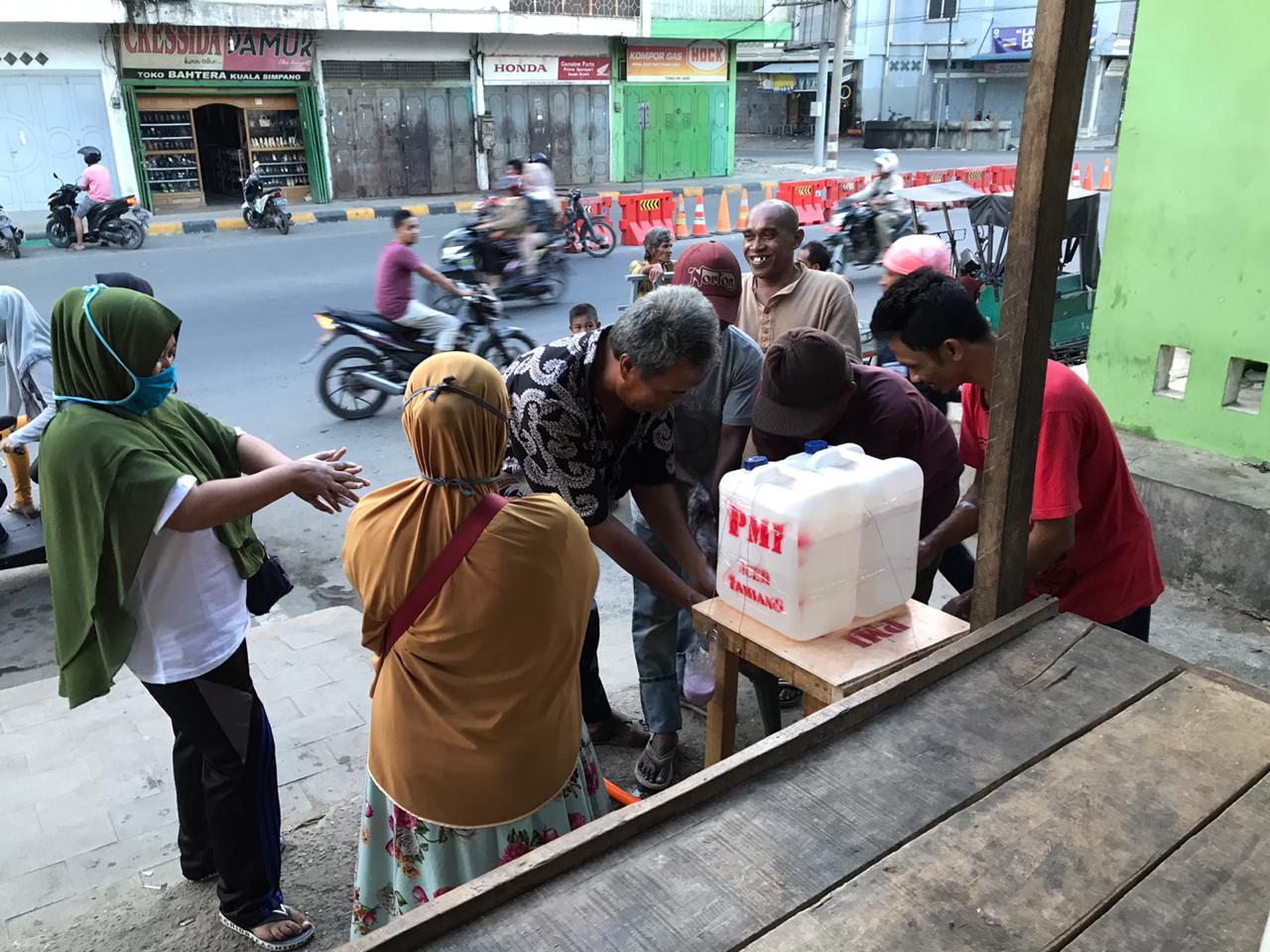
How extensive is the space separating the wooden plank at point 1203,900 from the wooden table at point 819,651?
2.51 feet

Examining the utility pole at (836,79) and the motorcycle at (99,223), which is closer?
the motorcycle at (99,223)

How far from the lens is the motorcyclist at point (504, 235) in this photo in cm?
1048

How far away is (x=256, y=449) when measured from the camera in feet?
8.05

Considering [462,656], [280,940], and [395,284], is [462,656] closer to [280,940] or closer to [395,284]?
[280,940]

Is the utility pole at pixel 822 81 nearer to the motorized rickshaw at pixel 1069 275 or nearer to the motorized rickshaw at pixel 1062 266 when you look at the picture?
the motorized rickshaw at pixel 1062 266

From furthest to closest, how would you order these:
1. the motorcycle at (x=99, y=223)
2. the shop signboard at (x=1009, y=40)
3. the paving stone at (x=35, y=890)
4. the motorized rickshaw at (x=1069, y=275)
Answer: the shop signboard at (x=1009, y=40) < the motorcycle at (x=99, y=223) < the motorized rickshaw at (x=1069, y=275) < the paving stone at (x=35, y=890)

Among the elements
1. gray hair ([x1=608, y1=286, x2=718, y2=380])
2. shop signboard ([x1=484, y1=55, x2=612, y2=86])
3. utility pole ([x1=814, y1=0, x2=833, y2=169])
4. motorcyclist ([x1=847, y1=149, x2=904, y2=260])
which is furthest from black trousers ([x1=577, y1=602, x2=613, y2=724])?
utility pole ([x1=814, y1=0, x2=833, y2=169])

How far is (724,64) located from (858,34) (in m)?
17.8

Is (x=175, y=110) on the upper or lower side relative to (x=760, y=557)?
upper

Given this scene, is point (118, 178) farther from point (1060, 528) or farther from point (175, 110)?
point (1060, 528)

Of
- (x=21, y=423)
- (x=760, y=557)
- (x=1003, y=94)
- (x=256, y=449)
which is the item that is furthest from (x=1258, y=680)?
(x=1003, y=94)

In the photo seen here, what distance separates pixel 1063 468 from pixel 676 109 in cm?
2204

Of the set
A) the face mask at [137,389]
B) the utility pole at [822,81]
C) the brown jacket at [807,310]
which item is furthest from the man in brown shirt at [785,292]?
the utility pole at [822,81]

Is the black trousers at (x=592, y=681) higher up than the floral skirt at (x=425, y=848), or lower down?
lower down
